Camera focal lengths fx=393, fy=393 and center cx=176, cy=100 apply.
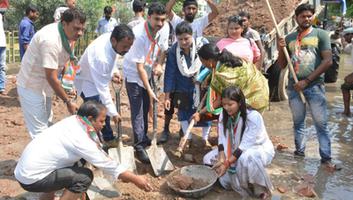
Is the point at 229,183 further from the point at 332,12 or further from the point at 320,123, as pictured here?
the point at 332,12

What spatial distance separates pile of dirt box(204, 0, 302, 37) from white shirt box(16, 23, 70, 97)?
606 centimetres

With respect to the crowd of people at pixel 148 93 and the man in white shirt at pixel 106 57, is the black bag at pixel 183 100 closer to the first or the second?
the crowd of people at pixel 148 93

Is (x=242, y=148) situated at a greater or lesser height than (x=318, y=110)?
lesser

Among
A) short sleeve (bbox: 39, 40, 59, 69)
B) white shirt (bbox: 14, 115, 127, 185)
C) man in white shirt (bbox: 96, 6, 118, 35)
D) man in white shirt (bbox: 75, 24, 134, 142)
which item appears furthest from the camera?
man in white shirt (bbox: 96, 6, 118, 35)

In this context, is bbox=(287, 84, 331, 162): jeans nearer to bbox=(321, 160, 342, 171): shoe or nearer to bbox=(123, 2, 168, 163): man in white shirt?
bbox=(321, 160, 342, 171): shoe

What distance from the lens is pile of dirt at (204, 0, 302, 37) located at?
9.42m

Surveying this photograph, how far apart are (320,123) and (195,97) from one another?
1.61m

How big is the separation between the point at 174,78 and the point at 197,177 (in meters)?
1.54

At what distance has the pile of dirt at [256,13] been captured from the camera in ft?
30.9

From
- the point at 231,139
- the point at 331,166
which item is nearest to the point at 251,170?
the point at 231,139

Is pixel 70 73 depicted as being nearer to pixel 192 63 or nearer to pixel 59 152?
pixel 59 152

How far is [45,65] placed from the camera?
12.1 ft

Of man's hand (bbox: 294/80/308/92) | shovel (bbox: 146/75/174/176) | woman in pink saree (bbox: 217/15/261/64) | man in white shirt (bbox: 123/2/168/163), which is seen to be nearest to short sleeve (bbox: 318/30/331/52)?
man's hand (bbox: 294/80/308/92)

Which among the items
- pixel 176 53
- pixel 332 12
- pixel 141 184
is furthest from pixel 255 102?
pixel 332 12
